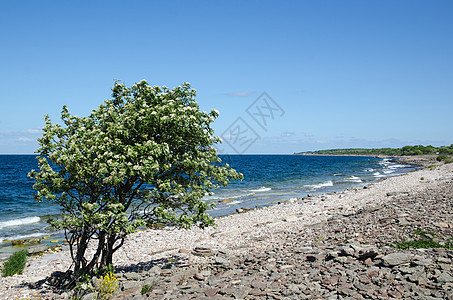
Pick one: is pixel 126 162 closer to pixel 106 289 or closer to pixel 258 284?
pixel 106 289

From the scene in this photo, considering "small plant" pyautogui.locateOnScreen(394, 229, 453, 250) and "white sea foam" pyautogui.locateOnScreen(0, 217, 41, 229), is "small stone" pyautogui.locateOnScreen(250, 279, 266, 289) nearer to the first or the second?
"small plant" pyautogui.locateOnScreen(394, 229, 453, 250)

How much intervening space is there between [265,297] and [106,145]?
23.8 feet

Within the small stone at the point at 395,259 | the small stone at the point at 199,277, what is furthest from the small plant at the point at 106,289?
the small stone at the point at 395,259

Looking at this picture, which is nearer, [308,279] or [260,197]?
[308,279]

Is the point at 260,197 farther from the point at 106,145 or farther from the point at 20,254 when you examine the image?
the point at 106,145

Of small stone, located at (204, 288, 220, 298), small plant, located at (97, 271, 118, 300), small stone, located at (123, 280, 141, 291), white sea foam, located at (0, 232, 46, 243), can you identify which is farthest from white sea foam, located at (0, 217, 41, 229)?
small stone, located at (204, 288, 220, 298)

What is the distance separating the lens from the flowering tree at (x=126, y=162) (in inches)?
429

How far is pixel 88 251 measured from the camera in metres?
21.0

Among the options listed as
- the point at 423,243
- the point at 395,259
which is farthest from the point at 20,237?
the point at 423,243

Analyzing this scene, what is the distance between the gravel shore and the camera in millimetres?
9156

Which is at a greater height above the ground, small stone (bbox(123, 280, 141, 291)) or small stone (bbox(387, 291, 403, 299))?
small stone (bbox(387, 291, 403, 299))

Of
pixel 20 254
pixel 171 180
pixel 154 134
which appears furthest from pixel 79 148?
pixel 20 254

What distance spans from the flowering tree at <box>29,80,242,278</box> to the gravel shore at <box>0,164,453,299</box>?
7.53 ft

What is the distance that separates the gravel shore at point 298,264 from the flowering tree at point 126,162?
2.30 m
